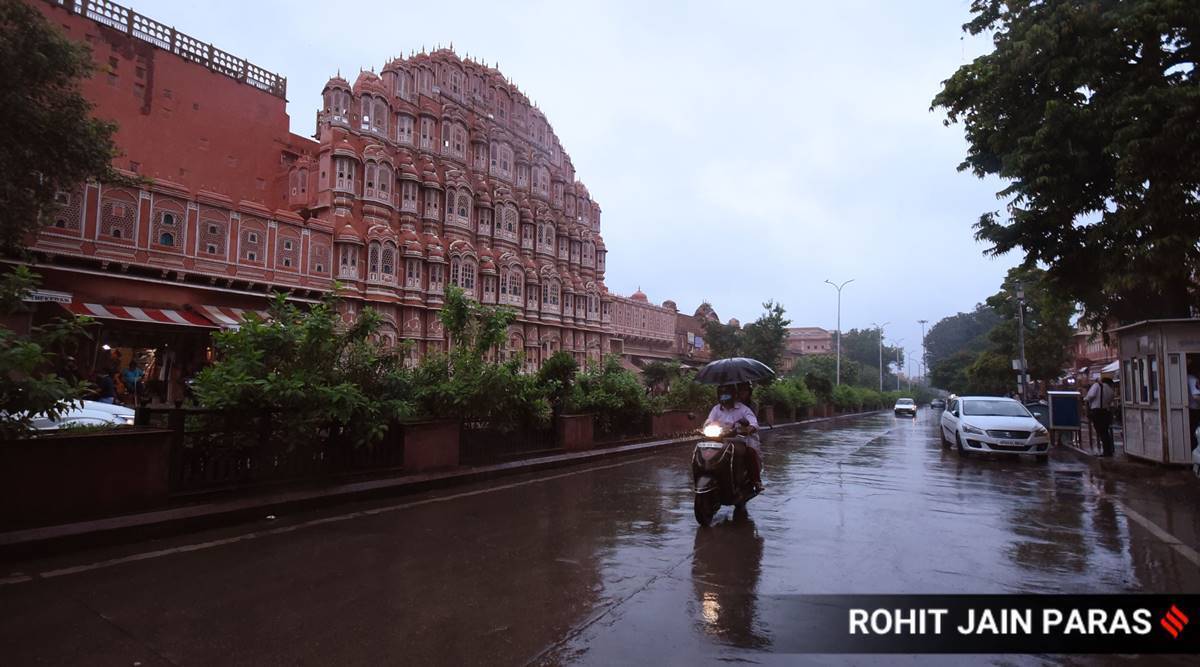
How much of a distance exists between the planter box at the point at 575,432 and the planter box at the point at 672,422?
11.2 ft

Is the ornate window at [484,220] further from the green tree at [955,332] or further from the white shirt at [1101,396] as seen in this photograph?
the green tree at [955,332]

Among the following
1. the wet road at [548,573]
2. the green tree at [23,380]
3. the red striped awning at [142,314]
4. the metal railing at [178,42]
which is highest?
the metal railing at [178,42]

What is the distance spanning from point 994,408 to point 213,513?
16.5m

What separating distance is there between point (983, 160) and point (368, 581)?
1812 cm

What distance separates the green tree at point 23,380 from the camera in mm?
5387

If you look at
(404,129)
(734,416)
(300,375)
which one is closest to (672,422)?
(734,416)

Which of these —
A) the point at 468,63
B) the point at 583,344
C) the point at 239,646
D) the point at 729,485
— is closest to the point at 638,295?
the point at 583,344

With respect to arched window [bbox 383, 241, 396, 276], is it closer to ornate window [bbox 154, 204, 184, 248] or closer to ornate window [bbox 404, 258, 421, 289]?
ornate window [bbox 404, 258, 421, 289]

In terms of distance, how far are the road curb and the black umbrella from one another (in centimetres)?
439

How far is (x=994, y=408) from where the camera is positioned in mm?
15266

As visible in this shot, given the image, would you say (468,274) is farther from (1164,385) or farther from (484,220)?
(1164,385)

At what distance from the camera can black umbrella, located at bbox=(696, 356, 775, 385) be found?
7488 mm

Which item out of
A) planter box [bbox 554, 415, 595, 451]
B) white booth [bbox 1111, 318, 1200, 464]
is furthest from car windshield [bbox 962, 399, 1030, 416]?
planter box [bbox 554, 415, 595, 451]

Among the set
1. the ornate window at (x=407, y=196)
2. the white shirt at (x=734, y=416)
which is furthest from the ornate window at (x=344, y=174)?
the white shirt at (x=734, y=416)
